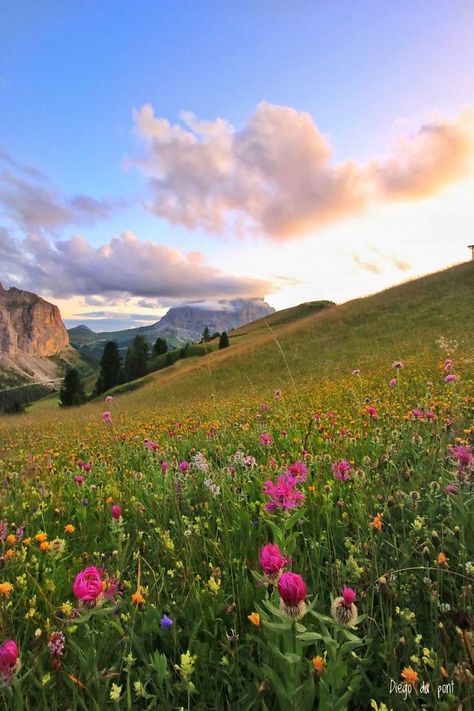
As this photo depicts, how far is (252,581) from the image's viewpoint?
2.41 metres

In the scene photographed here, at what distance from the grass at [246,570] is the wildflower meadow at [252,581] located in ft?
0.05

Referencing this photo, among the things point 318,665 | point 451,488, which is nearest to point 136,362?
point 451,488

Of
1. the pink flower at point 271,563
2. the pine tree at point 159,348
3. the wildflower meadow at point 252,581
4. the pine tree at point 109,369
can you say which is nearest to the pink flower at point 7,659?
the wildflower meadow at point 252,581

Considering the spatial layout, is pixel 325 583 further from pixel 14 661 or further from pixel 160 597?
pixel 14 661

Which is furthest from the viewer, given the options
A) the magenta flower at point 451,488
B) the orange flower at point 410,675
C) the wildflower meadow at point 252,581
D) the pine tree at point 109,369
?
the pine tree at point 109,369

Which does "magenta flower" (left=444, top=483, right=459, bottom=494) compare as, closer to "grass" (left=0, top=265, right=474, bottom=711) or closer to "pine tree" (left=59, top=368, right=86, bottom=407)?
"grass" (left=0, top=265, right=474, bottom=711)

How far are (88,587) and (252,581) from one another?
1298mm

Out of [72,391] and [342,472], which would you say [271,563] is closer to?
[342,472]

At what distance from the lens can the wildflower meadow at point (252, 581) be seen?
58.1 inches

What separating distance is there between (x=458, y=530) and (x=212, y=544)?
5.19 feet

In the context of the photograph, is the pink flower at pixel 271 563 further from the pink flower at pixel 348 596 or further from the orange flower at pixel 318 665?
the orange flower at pixel 318 665

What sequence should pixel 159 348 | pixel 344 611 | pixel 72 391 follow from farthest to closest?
pixel 159 348 → pixel 72 391 → pixel 344 611

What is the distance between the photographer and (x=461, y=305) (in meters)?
27.4


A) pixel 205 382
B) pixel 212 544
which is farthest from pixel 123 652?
pixel 205 382
